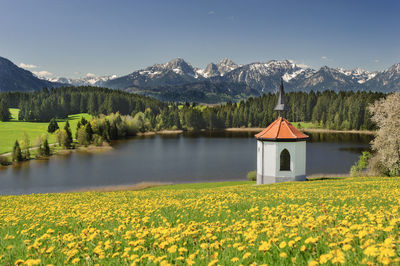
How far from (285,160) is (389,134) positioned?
14.1 metres

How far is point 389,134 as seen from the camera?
37.3 metres

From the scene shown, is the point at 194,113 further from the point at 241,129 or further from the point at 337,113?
the point at 337,113

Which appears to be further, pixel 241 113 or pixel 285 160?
pixel 241 113

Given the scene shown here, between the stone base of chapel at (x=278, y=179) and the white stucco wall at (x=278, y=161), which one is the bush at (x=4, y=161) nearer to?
the stone base of chapel at (x=278, y=179)

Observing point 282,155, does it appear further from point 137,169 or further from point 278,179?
point 137,169

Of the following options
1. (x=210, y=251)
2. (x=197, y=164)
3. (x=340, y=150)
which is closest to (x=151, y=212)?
(x=210, y=251)

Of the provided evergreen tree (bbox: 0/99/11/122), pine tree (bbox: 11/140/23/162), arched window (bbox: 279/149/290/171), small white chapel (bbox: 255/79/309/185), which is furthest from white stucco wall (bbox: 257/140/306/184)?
evergreen tree (bbox: 0/99/11/122)

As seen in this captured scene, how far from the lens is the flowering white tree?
1443 inches

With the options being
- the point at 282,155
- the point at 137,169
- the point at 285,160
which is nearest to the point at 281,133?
the point at 282,155

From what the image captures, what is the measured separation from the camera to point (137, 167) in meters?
67.4

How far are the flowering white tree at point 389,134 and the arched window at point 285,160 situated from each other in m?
13.0

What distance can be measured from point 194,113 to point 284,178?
6185 inches

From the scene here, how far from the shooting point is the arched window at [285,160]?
36.6 metres

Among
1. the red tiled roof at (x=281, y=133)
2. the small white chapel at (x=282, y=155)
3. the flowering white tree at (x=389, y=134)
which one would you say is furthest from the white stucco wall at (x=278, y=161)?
the flowering white tree at (x=389, y=134)
